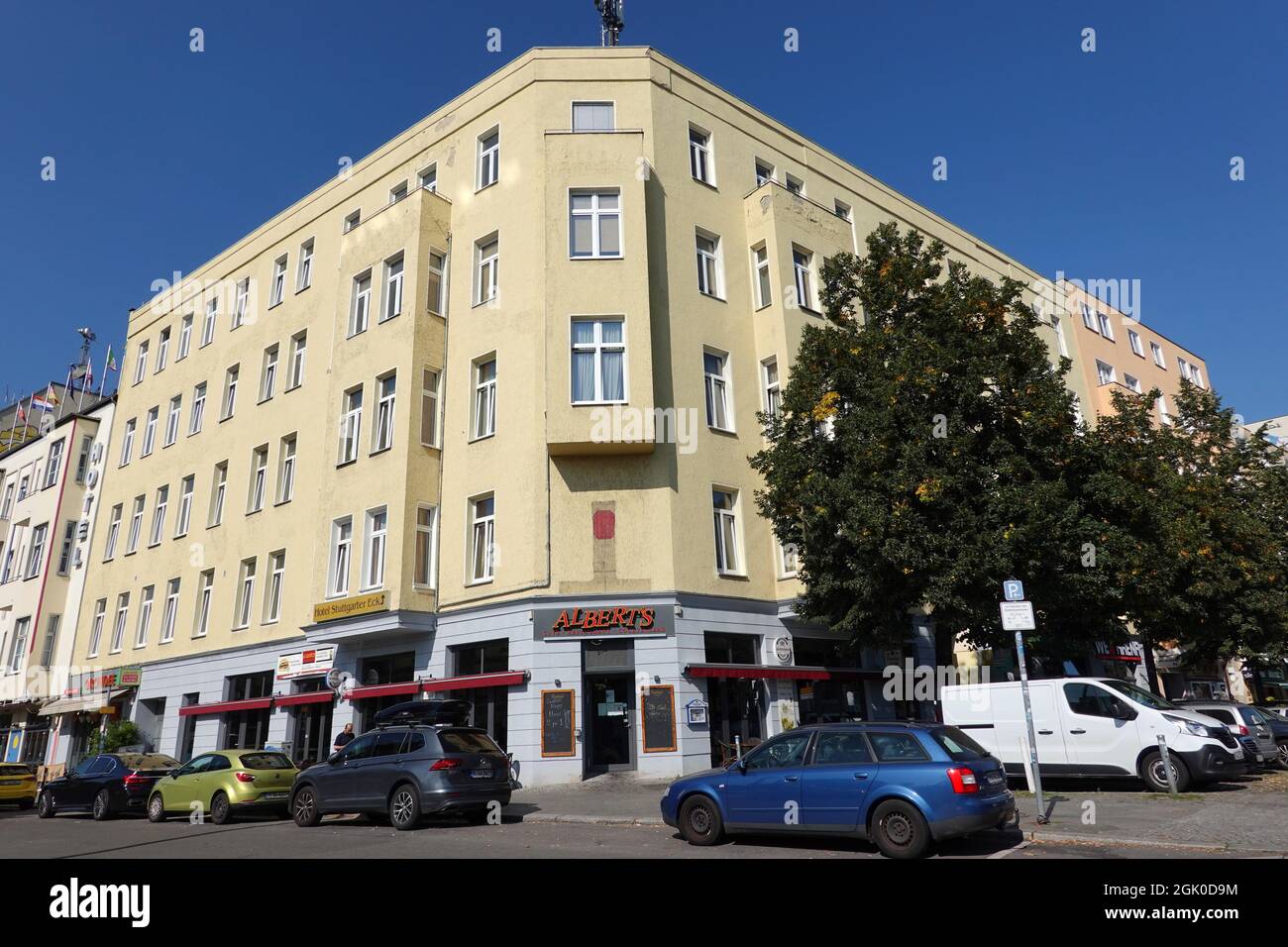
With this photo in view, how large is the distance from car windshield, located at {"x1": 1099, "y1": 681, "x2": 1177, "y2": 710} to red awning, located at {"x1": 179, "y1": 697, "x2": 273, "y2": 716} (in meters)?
22.3

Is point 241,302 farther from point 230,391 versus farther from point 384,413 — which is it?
point 384,413

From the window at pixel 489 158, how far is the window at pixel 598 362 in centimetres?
670

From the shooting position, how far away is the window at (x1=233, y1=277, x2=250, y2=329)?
110 ft

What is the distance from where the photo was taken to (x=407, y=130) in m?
29.0

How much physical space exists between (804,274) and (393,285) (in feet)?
41.3

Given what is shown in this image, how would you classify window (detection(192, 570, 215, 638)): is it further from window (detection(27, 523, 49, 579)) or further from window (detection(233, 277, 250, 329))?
window (detection(27, 523, 49, 579))

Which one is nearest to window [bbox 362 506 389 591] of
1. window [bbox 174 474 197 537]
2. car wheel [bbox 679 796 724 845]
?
window [bbox 174 474 197 537]

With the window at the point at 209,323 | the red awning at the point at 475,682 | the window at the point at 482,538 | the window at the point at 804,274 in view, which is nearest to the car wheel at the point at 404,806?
the red awning at the point at 475,682

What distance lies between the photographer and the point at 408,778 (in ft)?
44.3

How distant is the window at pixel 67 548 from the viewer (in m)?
38.0

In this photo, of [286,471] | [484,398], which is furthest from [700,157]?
[286,471]

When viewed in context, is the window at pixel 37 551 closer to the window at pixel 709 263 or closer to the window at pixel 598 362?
the window at pixel 598 362

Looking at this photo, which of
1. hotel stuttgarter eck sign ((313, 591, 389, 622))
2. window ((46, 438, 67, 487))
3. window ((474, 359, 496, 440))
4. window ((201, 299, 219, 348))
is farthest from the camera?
window ((46, 438, 67, 487))
